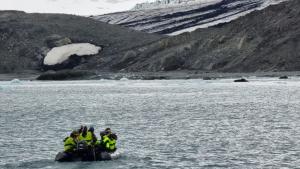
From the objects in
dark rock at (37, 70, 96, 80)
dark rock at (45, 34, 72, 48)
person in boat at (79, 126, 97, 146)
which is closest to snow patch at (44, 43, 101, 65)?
dark rock at (45, 34, 72, 48)

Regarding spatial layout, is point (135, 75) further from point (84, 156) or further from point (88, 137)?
point (84, 156)

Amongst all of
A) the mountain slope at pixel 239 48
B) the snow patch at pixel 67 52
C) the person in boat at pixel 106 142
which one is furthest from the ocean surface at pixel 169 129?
the snow patch at pixel 67 52

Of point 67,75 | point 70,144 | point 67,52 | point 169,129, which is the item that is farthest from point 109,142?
point 67,52

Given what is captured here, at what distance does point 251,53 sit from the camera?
139 meters

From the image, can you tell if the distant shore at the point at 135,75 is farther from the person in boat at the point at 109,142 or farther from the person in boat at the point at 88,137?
the person in boat at the point at 88,137

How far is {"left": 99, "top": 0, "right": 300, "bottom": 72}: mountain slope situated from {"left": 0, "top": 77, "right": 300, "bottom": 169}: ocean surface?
51.6 meters

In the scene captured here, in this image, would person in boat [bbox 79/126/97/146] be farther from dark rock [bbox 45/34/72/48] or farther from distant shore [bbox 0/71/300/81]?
dark rock [bbox 45/34/72/48]

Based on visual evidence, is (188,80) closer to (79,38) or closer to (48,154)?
(79,38)

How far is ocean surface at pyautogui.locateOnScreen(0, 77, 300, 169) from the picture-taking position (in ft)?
113

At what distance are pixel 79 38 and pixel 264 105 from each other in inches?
4834

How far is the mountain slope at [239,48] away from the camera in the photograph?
13612cm

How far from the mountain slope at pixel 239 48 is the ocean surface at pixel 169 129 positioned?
169ft

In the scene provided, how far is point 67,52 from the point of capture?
175875 mm

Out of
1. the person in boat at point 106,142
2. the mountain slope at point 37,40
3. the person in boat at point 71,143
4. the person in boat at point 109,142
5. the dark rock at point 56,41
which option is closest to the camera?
the person in boat at point 71,143
